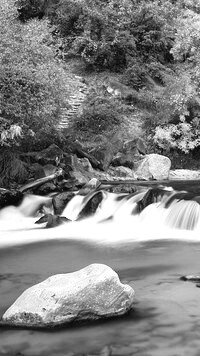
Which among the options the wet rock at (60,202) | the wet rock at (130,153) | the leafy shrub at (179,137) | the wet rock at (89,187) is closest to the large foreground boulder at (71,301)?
the wet rock at (60,202)

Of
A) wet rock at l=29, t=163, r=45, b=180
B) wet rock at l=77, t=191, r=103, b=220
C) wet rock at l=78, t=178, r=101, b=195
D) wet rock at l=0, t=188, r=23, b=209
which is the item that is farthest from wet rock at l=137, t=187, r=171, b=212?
wet rock at l=29, t=163, r=45, b=180

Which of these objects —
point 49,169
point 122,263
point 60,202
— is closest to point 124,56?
point 49,169

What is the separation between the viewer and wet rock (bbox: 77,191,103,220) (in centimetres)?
1340

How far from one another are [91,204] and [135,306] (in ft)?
26.9

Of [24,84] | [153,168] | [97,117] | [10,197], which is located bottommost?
[153,168]

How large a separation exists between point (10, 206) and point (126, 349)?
10252 millimetres

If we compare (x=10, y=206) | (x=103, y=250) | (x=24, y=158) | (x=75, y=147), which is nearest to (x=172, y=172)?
(x=75, y=147)

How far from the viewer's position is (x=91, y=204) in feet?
45.0

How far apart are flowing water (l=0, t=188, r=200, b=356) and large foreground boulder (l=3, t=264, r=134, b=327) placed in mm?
113

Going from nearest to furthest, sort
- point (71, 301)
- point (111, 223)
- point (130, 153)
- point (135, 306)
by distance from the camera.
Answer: point (71, 301)
point (135, 306)
point (111, 223)
point (130, 153)

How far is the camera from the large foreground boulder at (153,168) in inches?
761

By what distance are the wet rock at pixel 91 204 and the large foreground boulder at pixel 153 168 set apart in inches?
217

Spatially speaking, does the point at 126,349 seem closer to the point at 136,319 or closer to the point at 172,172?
the point at 136,319

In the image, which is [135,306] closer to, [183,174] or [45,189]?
[45,189]
